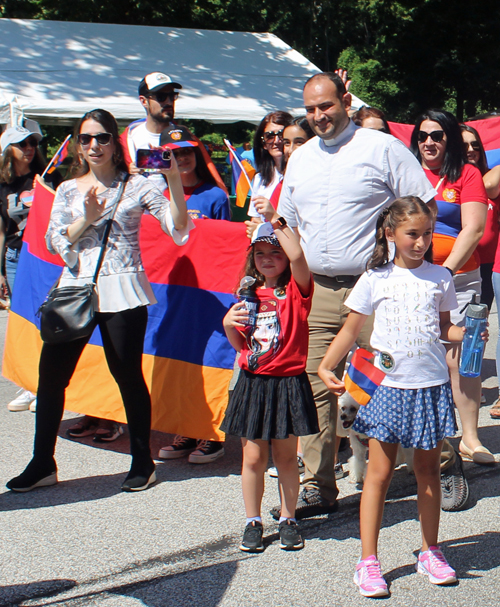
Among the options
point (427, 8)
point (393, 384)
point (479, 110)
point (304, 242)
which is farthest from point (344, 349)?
point (479, 110)

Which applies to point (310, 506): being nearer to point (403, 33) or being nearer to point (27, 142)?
point (27, 142)

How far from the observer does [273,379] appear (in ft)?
10.8

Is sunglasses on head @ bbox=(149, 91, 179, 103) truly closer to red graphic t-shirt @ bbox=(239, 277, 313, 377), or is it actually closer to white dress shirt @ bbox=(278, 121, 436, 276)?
white dress shirt @ bbox=(278, 121, 436, 276)

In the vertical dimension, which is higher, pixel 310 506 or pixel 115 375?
pixel 115 375

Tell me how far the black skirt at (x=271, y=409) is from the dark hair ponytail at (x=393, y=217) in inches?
25.9

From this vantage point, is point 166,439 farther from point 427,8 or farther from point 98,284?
point 427,8

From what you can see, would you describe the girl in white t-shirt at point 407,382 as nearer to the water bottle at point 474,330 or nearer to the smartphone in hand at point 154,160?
the water bottle at point 474,330

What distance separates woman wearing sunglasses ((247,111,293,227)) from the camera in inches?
196

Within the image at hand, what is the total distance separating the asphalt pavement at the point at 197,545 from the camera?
2832mm

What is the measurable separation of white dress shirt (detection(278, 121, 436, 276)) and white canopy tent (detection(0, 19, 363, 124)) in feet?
27.4

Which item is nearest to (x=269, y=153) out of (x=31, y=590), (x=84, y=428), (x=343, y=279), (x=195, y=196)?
(x=195, y=196)

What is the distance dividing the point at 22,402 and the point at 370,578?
3.32m

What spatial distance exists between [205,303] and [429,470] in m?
1.85

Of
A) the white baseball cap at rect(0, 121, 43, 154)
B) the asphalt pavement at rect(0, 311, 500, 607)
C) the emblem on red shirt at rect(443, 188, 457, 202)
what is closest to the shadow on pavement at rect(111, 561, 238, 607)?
the asphalt pavement at rect(0, 311, 500, 607)
